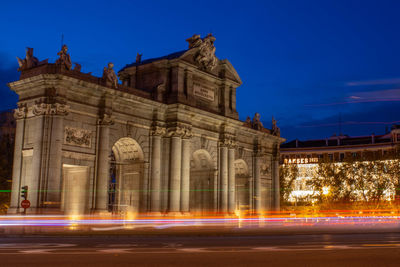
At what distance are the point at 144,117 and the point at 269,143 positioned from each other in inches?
976

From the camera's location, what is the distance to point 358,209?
8950 cm

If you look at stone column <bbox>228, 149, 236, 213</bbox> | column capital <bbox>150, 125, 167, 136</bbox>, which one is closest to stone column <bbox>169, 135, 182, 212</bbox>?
column capital <bbox>150, 125, 167, 136</bbox>

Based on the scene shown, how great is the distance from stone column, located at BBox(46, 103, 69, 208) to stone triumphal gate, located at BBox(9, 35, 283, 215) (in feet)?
0.24

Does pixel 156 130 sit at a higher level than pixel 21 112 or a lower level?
lower

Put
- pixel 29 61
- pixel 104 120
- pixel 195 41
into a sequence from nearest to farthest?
pixel 29 61 < pixel 104 120 < pixel 195 41

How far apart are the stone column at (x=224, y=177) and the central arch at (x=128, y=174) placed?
10320 mm

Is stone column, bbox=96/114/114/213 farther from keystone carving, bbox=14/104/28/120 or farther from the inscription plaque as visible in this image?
the inscription plaque

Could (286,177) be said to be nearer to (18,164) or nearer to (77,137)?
(77,137)

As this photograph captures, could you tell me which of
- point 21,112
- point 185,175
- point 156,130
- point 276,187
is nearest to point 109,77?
point 156,130

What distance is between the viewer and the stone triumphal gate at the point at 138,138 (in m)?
37.7

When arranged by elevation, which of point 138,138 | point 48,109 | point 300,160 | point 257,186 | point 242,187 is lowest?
point 242,187

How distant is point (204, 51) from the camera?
166 feet

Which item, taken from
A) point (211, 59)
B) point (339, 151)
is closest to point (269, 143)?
point (211, 59)

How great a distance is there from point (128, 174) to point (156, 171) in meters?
2.77
